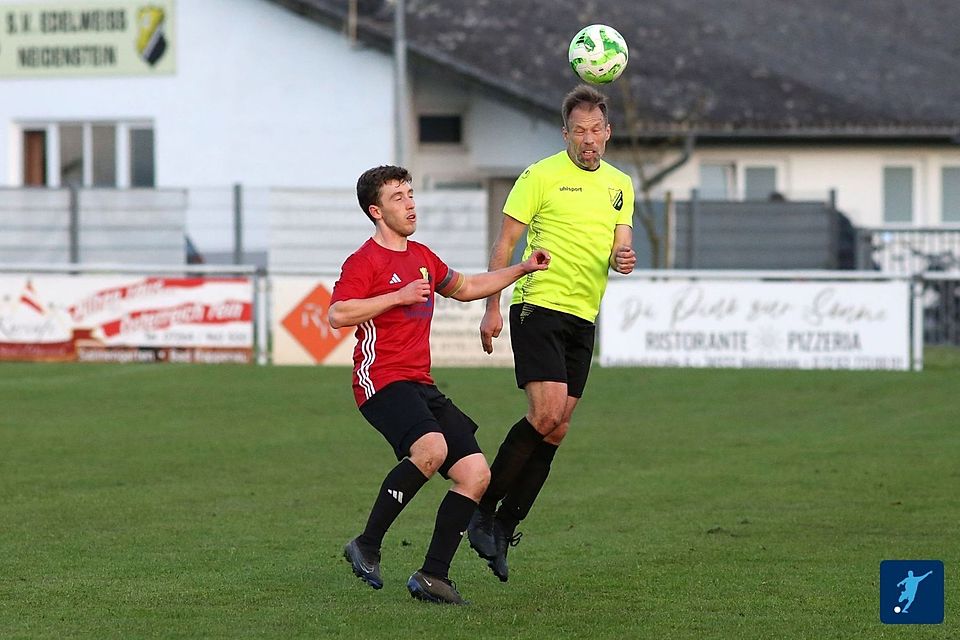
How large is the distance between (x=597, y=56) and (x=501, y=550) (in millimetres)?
2752

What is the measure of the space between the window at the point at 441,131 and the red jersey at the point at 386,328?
75.6 ft

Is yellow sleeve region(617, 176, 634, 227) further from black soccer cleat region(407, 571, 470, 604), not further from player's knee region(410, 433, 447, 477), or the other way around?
black soccer cleat region(407, 571, 470, 604)

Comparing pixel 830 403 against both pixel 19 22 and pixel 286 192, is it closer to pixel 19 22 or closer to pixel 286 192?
pixel 286 192

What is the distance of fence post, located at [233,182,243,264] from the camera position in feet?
76.6

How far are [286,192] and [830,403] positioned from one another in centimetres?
967

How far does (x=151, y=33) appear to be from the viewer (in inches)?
1187

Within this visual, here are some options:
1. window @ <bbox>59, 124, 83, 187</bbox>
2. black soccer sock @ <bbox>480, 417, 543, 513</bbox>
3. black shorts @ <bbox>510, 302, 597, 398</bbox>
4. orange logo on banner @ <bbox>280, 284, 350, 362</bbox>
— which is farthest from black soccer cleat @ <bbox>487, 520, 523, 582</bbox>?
window @ <bbox>59, 124, 83, 187</bbox>

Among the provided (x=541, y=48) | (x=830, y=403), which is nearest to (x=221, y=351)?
(x=830, y=403)

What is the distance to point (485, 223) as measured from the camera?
78.7ft

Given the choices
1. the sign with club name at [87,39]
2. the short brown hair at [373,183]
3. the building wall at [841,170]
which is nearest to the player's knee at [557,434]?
the short brown hair at [373,183]

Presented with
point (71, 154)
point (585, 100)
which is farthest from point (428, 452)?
point (71, 154)

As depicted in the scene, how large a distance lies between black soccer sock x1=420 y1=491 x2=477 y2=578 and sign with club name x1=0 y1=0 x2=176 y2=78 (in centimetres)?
2403

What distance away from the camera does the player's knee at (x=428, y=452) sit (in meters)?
7.10

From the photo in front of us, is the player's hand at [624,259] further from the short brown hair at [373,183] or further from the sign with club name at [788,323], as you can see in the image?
the sign with club name at [788,323]
